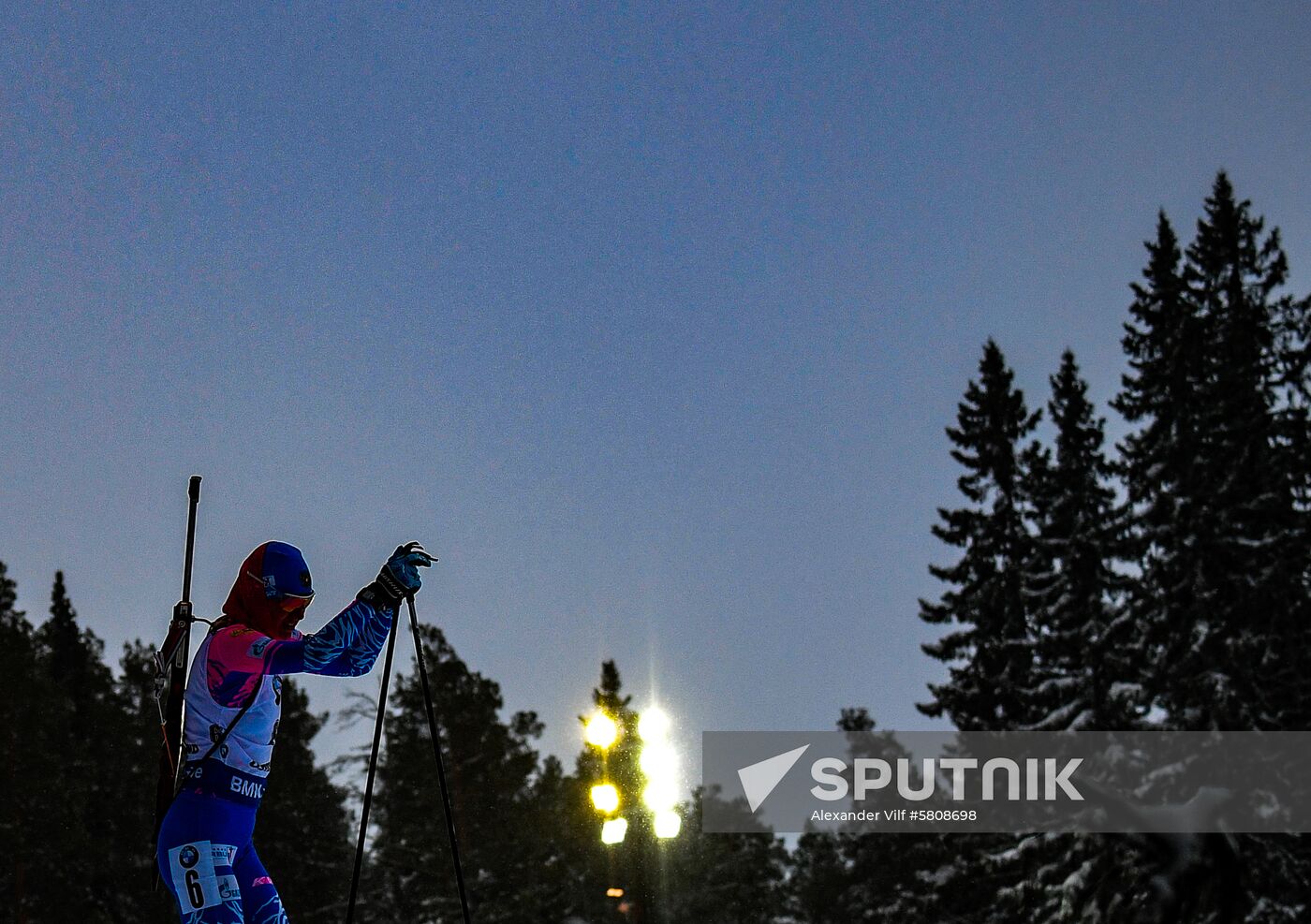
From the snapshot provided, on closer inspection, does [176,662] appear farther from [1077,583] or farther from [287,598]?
[1077,583]

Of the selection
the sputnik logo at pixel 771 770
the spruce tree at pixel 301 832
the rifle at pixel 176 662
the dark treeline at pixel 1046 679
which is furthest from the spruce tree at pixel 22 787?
the rifle at pixel 176 662

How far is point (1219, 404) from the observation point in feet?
92.6

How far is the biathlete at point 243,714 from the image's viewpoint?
504 centimetres

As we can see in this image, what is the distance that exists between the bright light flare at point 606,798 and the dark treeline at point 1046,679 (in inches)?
27.3

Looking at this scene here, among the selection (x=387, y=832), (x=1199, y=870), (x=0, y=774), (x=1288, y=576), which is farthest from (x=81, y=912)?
(x=1288, y=576)

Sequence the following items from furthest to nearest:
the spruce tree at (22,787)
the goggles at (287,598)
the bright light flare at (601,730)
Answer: the spruce tree at (22,787)
the bright light flare at (601,730)
the goggles at (287,598)

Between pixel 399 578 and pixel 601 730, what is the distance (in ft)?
33.8

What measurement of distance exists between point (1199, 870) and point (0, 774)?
26.4 meters

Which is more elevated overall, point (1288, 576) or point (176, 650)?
point (1288, 576)

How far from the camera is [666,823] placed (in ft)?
53.9

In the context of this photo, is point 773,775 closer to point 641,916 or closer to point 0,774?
point 0,774

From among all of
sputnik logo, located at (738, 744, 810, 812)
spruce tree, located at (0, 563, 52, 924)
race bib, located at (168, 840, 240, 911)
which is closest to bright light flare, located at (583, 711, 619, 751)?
race bib, located at (168, 840, 240, 911)

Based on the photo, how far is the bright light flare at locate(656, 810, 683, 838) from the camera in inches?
639

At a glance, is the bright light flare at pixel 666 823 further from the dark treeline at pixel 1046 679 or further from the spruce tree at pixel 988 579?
the spruce tree at pixel 988 579
